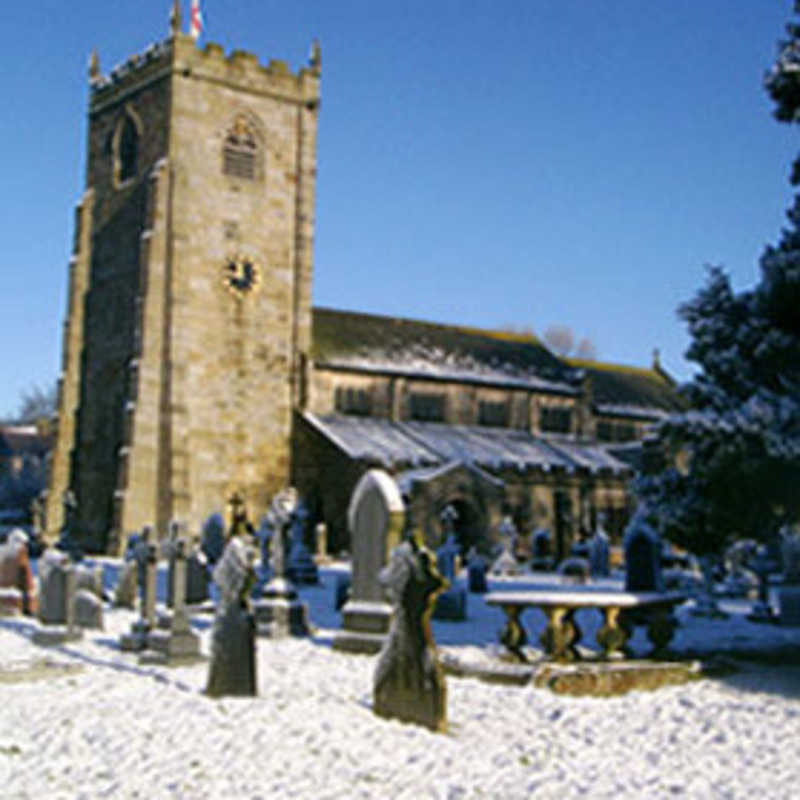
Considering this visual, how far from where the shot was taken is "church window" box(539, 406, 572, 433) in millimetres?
45625

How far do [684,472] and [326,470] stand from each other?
23.4 m

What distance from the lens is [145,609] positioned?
512 inches

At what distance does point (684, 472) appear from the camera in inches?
543

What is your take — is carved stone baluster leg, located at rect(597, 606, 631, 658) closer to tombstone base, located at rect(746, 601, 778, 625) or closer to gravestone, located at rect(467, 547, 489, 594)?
tombstone base, located at rect(746, 601, 778, 625)

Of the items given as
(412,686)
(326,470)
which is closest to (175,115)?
(326,470)

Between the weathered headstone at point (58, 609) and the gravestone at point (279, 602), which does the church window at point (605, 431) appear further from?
the weathered headstone at point (58, 609)

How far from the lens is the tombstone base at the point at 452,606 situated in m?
17.1

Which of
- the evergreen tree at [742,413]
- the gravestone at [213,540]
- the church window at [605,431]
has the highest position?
the church window at [605,431]

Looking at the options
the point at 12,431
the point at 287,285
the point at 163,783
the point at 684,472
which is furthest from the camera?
the point at 12,431

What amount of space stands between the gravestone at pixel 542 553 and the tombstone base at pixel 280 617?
19.9 m

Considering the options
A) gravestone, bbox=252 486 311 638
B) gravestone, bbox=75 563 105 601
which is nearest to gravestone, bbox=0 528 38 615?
gravestone, bbox=75 563 105 601

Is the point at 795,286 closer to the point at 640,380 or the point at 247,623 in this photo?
the point at 247,623

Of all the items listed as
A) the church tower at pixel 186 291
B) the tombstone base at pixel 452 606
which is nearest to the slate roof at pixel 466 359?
the church tower at pixel 186 291

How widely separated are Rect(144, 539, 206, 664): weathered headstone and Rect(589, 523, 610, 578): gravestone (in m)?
20.7
